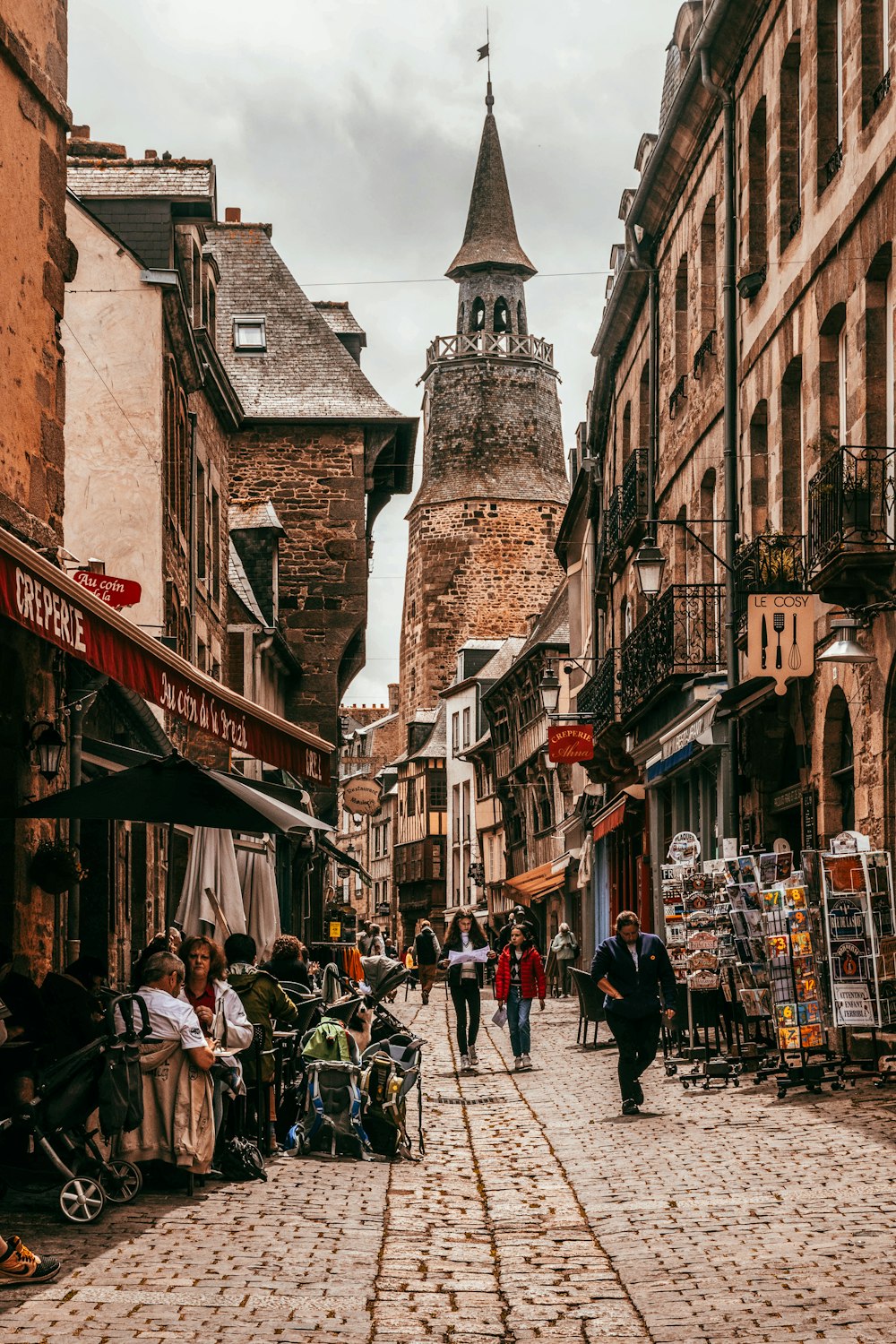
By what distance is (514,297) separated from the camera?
254ft

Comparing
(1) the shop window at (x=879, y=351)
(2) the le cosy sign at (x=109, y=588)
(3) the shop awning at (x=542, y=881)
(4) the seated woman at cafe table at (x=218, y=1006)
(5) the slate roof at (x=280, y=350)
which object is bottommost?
(4) the seated woman at cafe table at (x=218, y=1006)

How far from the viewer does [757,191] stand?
20750mm

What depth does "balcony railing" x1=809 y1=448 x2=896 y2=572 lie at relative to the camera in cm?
1433

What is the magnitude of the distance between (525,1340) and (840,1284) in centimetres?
128

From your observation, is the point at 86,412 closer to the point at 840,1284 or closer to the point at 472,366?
the point at 840,1284

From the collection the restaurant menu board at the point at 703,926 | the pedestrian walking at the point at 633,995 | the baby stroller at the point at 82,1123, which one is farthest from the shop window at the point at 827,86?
the baby stroller at the point at 82,1123

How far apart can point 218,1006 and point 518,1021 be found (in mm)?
8122

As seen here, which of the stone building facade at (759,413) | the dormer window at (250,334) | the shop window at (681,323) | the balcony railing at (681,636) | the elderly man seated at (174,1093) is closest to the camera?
the elderly man seated at (174,1093)

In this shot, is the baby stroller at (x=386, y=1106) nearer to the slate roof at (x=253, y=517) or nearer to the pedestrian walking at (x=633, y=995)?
the pedestrian walking at (x=633, y=995)

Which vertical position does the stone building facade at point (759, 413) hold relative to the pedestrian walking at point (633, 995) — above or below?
above

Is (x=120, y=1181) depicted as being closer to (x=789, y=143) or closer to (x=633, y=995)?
(x=633, y=995)

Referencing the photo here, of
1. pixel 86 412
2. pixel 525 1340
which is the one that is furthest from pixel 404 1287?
pixel 86 412

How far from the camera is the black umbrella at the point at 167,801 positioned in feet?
38.5

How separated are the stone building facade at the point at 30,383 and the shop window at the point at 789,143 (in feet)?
25.2
